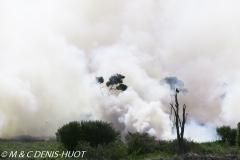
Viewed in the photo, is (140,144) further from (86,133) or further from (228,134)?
(228,134)

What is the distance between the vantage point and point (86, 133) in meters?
31.7

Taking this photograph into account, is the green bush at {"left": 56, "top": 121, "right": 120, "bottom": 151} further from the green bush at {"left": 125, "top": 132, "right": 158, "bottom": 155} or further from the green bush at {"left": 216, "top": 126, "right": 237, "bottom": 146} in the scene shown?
the green bush at {"left": 216, "top": 126, "right": 237, "bottom": 146}

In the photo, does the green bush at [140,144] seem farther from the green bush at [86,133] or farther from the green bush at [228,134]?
the green bush at [228,134]

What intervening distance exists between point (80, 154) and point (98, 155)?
2280mm

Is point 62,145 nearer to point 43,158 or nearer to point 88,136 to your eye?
point 88,136

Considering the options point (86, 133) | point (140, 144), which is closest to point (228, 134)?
point (140, 144)

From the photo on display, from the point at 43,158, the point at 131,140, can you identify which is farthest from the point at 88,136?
the point at 43,158

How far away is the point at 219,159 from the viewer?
68.1ft

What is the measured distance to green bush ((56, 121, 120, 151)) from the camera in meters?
30.8

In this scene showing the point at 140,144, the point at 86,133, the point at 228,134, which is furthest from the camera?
the point at 228,134

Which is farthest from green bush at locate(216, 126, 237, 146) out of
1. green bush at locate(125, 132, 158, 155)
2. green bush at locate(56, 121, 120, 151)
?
green bush at locate(56, 121, 120, 151)

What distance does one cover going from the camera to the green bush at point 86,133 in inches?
1214

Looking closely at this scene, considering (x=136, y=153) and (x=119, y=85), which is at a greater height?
(x=119, y=85)

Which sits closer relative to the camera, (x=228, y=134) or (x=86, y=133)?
(x=86, y=133)
